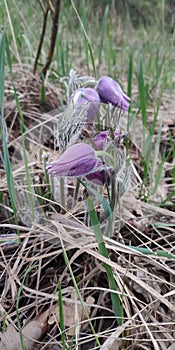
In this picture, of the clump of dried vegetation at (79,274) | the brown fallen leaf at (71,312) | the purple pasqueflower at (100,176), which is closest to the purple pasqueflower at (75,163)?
the purple pasqueflower at (100,176)

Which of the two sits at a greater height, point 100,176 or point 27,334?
point 100,176

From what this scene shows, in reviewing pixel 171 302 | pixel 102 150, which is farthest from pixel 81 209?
pixel 171 302

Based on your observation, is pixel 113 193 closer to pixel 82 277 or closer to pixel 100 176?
pixel 100 176

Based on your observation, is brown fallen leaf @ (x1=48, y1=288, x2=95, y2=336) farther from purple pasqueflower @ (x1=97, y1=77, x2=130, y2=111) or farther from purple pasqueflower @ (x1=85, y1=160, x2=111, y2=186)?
purple pasqueflower @ (x1=97, y1=77, x2=130, y2=111)

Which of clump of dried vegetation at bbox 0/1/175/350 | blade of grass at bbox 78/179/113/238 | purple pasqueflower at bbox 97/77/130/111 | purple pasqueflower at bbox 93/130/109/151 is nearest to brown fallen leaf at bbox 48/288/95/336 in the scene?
clump of dried vegetation at bbox 0/1/175/350

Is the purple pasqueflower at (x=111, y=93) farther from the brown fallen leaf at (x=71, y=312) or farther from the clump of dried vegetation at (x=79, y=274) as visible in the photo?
the brown fallen leaf at (x=71, y=312)

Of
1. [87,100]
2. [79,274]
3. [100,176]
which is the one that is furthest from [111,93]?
[79,274]
